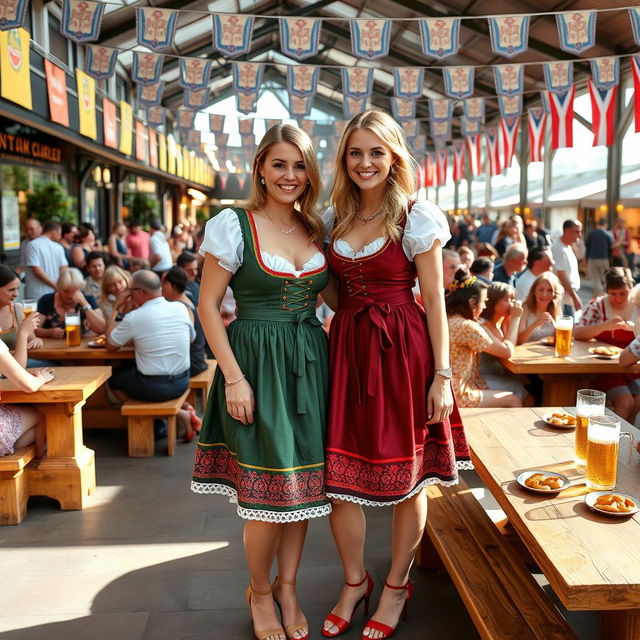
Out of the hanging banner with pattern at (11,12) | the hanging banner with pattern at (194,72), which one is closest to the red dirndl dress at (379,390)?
the hanging banner with pattern at (11,12)

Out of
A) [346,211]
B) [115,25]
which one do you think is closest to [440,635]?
[346,211]

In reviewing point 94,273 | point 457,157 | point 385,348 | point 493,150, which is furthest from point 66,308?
point 457,157

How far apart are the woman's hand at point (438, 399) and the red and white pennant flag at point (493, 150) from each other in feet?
42.5

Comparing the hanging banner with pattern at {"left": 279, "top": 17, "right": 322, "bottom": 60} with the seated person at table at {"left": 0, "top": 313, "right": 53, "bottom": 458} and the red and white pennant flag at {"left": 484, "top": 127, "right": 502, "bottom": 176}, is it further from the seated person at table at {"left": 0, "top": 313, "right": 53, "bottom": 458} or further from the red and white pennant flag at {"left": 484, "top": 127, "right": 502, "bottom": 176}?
the red and white pennant flag at {"left": 484, "top": 127, "right": 502, "bottom": 176}

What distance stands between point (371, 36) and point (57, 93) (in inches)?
136

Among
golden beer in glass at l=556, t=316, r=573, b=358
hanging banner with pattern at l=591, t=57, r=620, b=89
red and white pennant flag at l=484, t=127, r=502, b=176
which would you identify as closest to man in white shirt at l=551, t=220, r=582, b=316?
golden beer in glass at l=556, t=316, r=573, b=358

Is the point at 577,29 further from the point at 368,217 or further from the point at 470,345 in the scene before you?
the point at 368,217

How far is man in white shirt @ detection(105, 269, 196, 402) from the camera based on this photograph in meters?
3.84

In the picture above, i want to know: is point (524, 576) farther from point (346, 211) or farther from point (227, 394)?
point (346, 211)

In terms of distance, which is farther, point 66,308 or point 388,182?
point 66,308

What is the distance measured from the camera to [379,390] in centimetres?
195

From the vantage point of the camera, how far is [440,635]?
2.16 meters

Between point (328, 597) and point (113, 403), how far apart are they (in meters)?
2.40

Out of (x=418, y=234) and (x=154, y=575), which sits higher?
(x=418, y=234)
